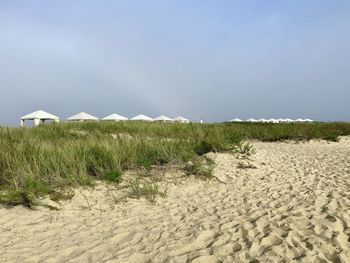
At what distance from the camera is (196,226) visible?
16.7 feet

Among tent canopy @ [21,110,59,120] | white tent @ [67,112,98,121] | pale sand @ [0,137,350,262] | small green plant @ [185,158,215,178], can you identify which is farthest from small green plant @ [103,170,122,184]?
white tent @ [67,112,98,121]

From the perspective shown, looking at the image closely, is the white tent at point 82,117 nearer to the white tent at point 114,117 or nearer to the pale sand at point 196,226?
the white tent at point 114,117

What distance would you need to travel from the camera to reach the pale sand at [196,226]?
417 cm

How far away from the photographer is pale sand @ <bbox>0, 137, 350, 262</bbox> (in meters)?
4.17

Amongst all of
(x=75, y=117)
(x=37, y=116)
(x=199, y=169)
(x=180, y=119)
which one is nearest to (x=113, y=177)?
(x=199, y=169)

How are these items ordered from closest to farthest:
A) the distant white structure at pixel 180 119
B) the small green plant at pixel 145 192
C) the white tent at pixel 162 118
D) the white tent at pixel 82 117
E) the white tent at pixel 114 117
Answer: the small green plant at pixel 145 192 < the white tent at pixel 82 117 < the white tent at pixel 114 117 < the white tent at pixel 162 118 < the distant white structure at pixel 180 119

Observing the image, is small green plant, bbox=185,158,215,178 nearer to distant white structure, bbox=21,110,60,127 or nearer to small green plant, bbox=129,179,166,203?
small green plant, bbox=129,179,166,203

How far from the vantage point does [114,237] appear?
476 centimetres

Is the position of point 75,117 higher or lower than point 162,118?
lower

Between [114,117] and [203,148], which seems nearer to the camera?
[203,148]

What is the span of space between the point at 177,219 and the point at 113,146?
384 centimetres

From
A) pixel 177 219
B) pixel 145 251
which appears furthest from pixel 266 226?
pixel 145 251

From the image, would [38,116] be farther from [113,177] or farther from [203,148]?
[113,177]

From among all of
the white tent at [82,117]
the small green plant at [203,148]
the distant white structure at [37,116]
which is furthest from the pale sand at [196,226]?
the white tent at [82,117]
